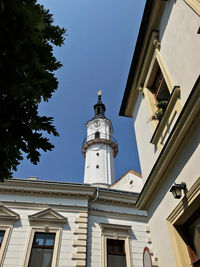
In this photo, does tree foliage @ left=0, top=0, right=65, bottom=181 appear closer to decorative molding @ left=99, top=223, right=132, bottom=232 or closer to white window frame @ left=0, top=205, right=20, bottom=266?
white window frame @ left=0, top=205, right=20, bottom=266

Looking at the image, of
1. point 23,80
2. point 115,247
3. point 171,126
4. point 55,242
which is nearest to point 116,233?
point 115,247

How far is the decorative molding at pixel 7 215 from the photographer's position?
1066 cm

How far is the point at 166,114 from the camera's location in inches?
203

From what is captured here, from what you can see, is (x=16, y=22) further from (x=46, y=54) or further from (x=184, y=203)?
(x=184, y=203)

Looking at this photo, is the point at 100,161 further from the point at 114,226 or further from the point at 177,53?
the point at 177,53

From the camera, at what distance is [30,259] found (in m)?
9.85

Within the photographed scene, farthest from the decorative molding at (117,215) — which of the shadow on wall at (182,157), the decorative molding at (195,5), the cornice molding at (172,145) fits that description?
the decorative molding at (195,5)

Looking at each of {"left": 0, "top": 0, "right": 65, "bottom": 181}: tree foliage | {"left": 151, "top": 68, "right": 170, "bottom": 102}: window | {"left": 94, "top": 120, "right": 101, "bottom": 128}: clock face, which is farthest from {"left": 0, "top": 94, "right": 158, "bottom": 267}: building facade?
{"left": 94, "top": 120, "right": 101, "bottom": 128}: clock face

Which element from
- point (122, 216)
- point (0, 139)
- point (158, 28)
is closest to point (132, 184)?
point (122, 216)

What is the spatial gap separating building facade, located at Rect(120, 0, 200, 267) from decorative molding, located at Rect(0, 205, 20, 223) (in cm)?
745

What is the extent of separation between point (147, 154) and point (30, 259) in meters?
7.84

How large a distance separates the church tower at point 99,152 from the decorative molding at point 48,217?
1939 centimetres

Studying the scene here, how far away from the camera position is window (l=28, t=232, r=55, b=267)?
982 centimetres

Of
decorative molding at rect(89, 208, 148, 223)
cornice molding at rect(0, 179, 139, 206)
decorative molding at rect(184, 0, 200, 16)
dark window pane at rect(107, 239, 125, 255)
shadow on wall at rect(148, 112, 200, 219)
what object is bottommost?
shadow on wall at rect(148, 112, 200, 219)
